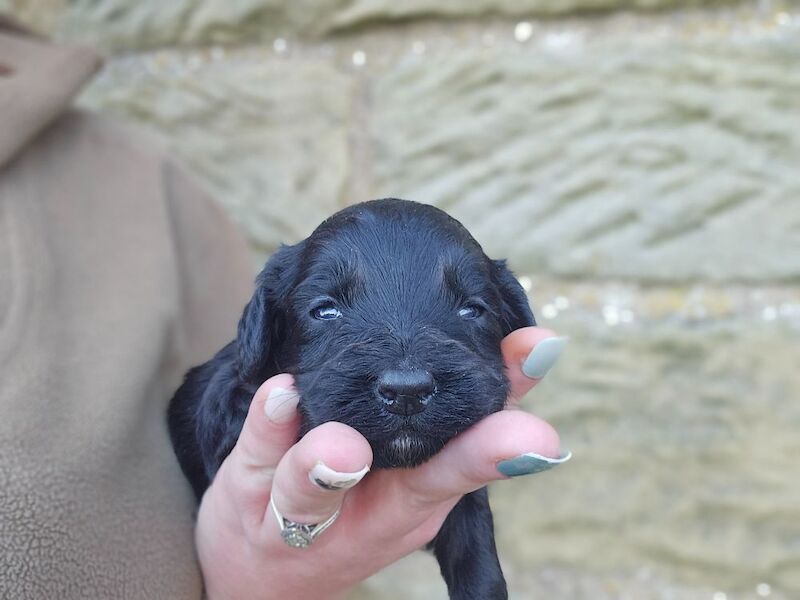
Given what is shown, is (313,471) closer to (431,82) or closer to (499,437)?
(499,437)

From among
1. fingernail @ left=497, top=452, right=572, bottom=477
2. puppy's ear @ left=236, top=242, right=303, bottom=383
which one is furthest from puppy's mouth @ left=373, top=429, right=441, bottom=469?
puppy's ear @ left=236, top=242, right=303, bottom=383

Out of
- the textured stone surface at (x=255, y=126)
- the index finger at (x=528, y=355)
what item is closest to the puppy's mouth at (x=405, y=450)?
the index finger at (x=528, y=355)

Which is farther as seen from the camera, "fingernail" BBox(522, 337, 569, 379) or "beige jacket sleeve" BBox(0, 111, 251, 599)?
"beige jacket sleeve" BBox(0, 111, 251, 599)

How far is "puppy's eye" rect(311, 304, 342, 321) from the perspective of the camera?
1189 mm

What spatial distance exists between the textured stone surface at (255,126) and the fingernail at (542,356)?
5.14ft

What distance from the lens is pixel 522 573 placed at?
2.54 m

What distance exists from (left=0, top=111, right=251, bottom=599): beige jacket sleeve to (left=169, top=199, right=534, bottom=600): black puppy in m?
0.14

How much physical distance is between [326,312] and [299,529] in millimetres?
330

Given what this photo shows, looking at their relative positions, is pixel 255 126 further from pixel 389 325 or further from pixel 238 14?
pixel 389 325

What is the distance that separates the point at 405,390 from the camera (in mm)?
959

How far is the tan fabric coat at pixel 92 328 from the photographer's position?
1211 millimetres

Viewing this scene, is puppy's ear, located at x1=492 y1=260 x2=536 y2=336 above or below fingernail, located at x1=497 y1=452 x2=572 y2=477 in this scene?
below

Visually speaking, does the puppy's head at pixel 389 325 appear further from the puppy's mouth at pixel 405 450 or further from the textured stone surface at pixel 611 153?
the textured stone surface at pixel 611 153

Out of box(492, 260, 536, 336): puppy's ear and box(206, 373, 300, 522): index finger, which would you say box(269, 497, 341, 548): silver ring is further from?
box(492, 260, 536, 336): puppy's ear
